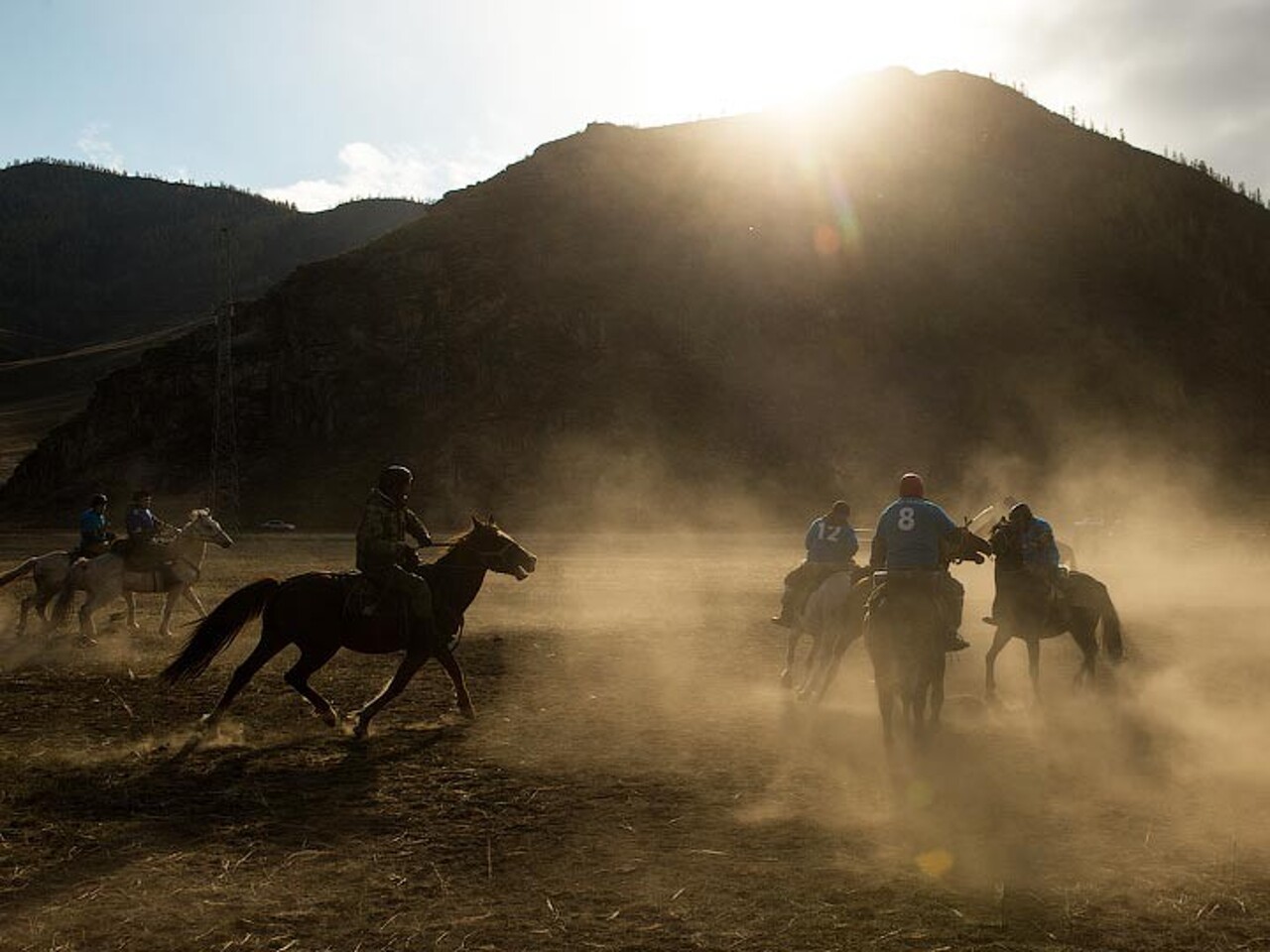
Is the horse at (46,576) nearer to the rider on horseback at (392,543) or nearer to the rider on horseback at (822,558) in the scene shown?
the rider on horseback at (392,543)

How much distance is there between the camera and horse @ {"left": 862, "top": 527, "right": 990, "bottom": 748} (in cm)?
1034

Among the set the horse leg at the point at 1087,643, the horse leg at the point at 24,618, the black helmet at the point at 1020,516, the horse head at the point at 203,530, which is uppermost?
the black helmet at the point at 1020,516

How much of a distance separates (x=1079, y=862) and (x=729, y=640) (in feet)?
38.9

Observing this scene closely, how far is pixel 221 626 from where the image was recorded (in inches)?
481

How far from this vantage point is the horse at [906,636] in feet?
33.9

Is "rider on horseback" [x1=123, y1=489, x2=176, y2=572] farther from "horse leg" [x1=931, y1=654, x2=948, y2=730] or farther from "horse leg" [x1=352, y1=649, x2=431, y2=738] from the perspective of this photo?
"horse leg" [x1=931, y1=654, x2=948, y2=730]

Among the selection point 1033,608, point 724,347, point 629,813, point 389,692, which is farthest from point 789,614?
point 724,347

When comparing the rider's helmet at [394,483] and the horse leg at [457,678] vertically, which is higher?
the rider's helmet at [394,483]

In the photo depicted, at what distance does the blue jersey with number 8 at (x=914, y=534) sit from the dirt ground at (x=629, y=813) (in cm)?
199

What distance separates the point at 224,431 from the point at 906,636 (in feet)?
254

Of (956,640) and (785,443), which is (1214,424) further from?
(956,640)

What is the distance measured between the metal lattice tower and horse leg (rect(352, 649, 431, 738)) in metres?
57.9

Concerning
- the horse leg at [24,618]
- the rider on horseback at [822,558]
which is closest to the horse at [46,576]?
the horse leg at [24,618]

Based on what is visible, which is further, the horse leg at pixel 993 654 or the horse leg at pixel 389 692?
the horse leg at pixel 993 654
